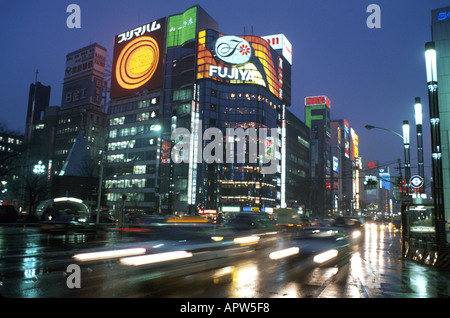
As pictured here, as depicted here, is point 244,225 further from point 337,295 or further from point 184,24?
→ point 184,24

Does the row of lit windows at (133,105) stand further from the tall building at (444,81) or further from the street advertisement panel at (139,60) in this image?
the tall building at (444,81)

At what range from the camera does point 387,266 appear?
590 inches

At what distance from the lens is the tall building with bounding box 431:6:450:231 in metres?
28.2

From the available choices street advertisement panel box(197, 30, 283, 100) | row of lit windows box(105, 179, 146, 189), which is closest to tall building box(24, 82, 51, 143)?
row of lit windows box(105, 179, 146, 189)

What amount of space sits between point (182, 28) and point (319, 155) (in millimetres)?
79291

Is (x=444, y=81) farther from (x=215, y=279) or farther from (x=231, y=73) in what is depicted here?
(x=231, y=73)

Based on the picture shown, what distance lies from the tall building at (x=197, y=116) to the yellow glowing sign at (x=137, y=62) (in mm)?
306

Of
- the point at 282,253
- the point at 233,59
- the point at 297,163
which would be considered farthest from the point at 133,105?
the point at 282,253

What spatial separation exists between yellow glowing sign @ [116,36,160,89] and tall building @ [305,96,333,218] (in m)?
63.6

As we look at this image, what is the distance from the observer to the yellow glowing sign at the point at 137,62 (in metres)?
106

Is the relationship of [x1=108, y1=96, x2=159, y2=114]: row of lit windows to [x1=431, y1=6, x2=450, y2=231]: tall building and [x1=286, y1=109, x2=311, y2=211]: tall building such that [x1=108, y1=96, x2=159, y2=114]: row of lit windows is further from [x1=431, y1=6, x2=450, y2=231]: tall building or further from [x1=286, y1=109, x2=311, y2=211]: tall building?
[x1=431, y1=6, x2=450, y2=231]: tall building

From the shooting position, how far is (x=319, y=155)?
155000mm

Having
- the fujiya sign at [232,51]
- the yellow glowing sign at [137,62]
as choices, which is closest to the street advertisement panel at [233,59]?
the fujiya sign at [232,51]

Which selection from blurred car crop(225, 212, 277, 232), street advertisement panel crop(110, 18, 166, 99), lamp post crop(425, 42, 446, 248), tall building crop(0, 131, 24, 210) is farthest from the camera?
street advertisement panel crop(110, 18, 166, 99)
